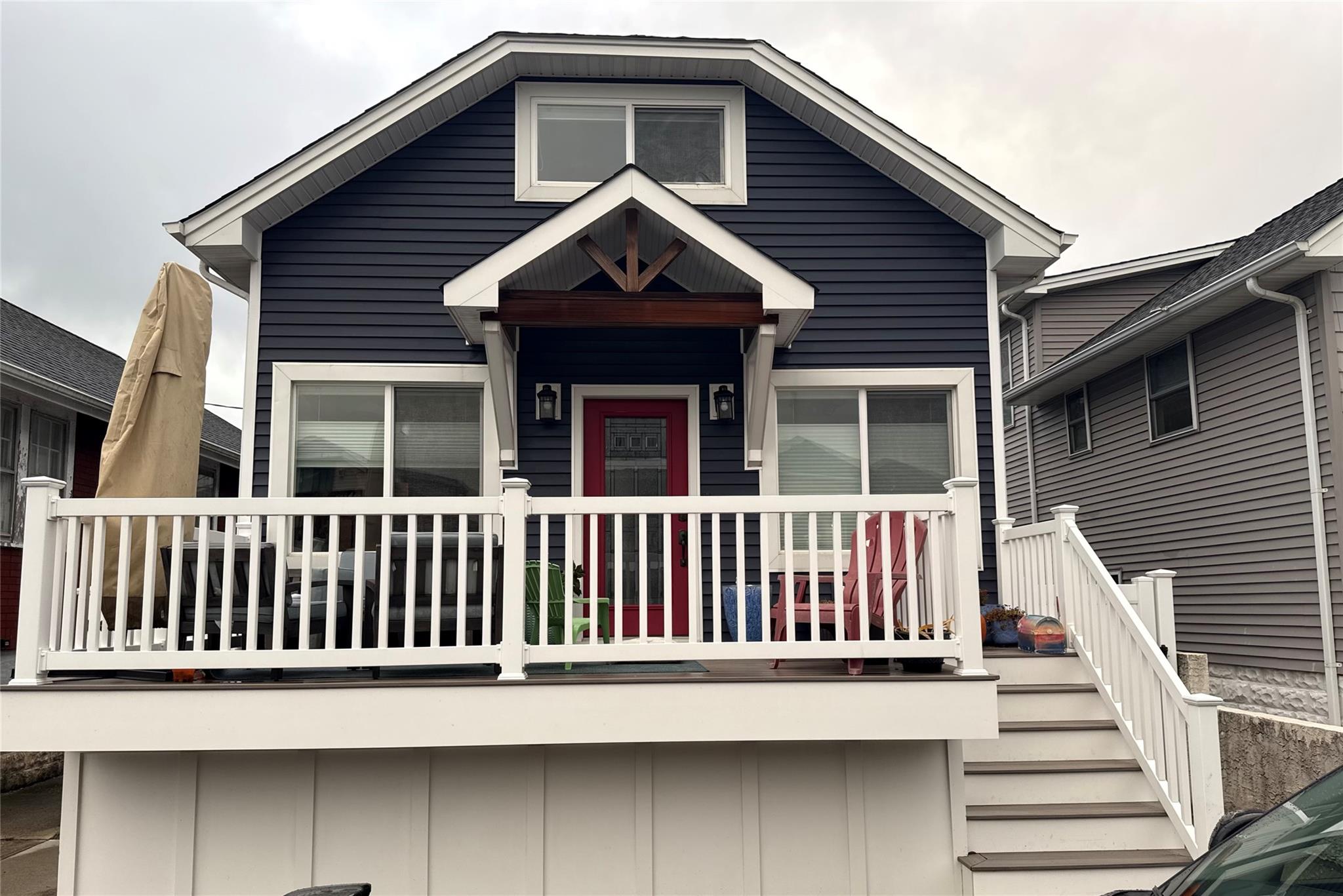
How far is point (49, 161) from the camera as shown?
22969mm

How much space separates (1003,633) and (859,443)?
6.27ft

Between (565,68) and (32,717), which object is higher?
(565,68)

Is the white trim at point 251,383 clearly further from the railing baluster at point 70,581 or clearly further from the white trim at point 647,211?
the railing baluster at point 70,581

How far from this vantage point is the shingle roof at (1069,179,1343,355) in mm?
9000

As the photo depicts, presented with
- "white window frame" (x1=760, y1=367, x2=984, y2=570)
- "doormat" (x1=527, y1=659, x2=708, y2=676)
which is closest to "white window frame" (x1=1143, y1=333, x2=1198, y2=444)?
"white window frame" (x1=760, y1=367, x2=984, y2=570)

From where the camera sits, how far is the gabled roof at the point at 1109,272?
45.2ft

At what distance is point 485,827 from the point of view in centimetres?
523

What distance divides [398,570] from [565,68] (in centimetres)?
486

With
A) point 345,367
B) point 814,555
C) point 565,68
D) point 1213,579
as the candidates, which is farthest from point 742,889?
point 1213,579

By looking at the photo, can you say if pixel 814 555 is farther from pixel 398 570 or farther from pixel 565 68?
pixel 565 68

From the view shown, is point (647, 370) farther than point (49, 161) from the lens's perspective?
No

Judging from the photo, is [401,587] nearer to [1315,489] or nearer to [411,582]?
[411,582]

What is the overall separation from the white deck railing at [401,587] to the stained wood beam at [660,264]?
6.88ft

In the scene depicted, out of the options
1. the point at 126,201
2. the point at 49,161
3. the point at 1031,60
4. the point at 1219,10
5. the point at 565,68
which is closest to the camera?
the point at 565,68
